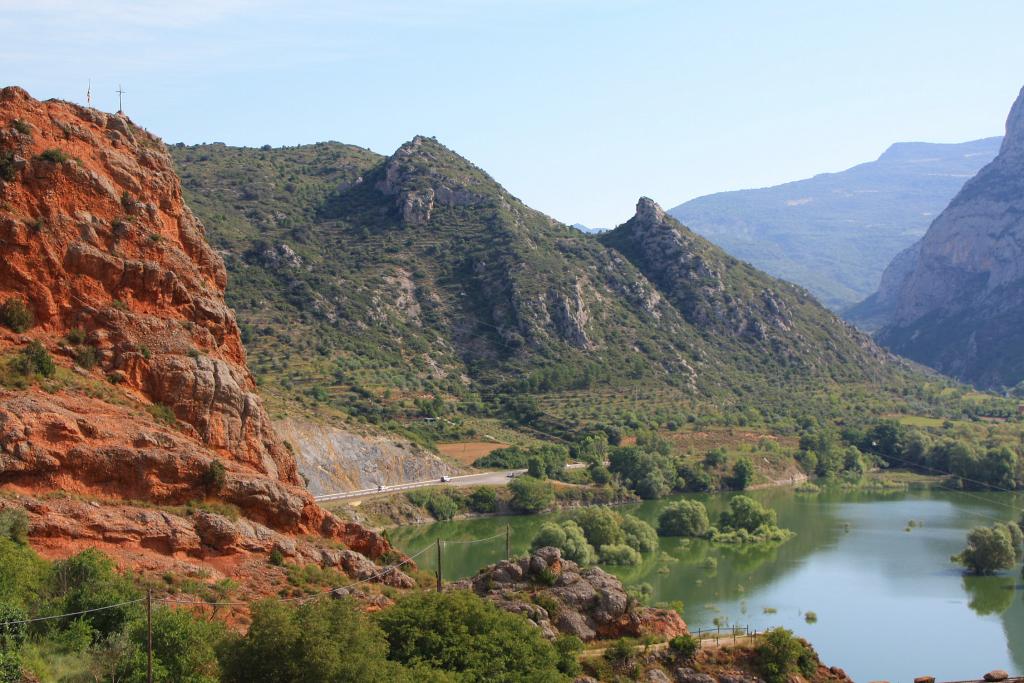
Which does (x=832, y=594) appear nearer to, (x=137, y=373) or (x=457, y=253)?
(x=137, y=373)

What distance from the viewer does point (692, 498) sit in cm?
9138

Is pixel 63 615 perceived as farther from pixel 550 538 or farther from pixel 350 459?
pixel 350 459

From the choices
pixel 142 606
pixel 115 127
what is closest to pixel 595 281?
pixel 115 127

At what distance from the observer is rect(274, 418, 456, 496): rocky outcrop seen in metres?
76.9

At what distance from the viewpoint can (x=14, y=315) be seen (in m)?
29.3

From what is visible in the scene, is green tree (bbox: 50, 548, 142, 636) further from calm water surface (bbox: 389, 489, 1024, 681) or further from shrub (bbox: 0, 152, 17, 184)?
calm water surface (bbox: 389, 489, 1024, 681)

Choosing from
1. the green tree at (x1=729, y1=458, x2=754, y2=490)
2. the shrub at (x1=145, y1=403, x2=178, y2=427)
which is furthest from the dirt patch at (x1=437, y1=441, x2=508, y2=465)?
the shrub at (x1=145, y1=403, x2=178, y2=427)

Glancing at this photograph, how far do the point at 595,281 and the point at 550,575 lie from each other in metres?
105

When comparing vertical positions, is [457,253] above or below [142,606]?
above

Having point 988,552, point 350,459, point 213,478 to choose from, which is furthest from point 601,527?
point 213,478

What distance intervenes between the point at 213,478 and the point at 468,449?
6587cm

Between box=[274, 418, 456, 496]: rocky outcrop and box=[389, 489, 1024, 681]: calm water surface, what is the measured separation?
23.4ft

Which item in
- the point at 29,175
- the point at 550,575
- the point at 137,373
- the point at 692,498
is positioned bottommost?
the point at 692,498

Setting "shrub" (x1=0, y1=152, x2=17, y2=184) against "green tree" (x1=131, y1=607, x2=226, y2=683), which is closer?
"green tree" (x1=131, y1=607, x2=226, y2=683)
